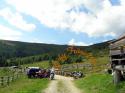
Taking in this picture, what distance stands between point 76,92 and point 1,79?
1876cm

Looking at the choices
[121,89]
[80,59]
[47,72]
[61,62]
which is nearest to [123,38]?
[121,89]

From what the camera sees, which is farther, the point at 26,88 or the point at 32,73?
the point at 32,73

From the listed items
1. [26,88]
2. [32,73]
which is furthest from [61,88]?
[32,73]

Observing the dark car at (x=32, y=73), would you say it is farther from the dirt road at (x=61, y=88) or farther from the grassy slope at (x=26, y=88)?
the dirt road at (x=61, y=88)

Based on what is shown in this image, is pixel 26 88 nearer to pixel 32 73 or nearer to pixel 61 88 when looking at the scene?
pixel 61 88

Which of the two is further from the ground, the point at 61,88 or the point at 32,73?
the point at 32,73

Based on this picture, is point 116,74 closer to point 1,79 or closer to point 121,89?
point 121,89

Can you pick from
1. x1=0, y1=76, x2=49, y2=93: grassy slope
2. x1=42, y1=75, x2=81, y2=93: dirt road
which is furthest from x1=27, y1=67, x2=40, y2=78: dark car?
x1=42, y1=75, x2=81, y2=93: dirt road

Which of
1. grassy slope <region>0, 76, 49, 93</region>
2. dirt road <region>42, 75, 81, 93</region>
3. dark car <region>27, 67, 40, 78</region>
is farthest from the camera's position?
dark car <region>27, 67, 40, 78</region>

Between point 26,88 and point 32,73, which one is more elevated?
point 32,73

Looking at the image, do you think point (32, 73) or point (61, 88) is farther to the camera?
point (32, 73)

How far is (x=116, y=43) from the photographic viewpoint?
2223cm

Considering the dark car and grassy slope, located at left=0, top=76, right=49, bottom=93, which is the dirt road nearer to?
grassy slope, located at left=0, top=76, right=49, bottom=93

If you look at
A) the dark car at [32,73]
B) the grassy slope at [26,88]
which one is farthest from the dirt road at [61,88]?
the dark car at [32,73]
